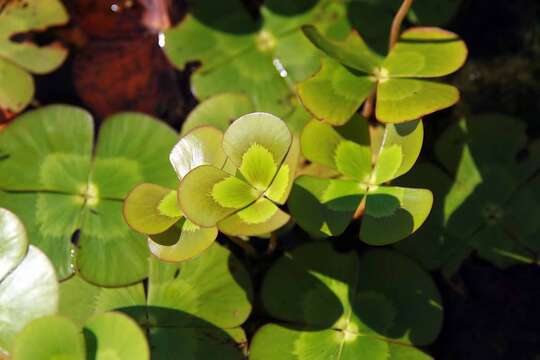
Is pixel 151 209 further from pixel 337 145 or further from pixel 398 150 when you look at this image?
pixel 398 150

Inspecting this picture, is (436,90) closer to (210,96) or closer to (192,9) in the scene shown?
(210,96)

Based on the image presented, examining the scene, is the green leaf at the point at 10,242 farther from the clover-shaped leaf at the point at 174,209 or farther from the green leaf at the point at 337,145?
the green leaf at the point at 337,145

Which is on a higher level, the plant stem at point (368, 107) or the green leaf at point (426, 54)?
the green leaf at point (426, 54)

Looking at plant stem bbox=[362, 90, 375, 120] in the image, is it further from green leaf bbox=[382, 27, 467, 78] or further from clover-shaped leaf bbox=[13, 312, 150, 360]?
clover-shaped leaf bbox=[13, 312, 150, 360]

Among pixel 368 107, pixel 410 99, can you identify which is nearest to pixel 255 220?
pixel 410 99

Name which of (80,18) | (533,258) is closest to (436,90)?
(533,258)

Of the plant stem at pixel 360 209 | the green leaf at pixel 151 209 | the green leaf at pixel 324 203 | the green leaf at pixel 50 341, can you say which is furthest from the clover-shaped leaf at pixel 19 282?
the plant stem at pixel 360 209
